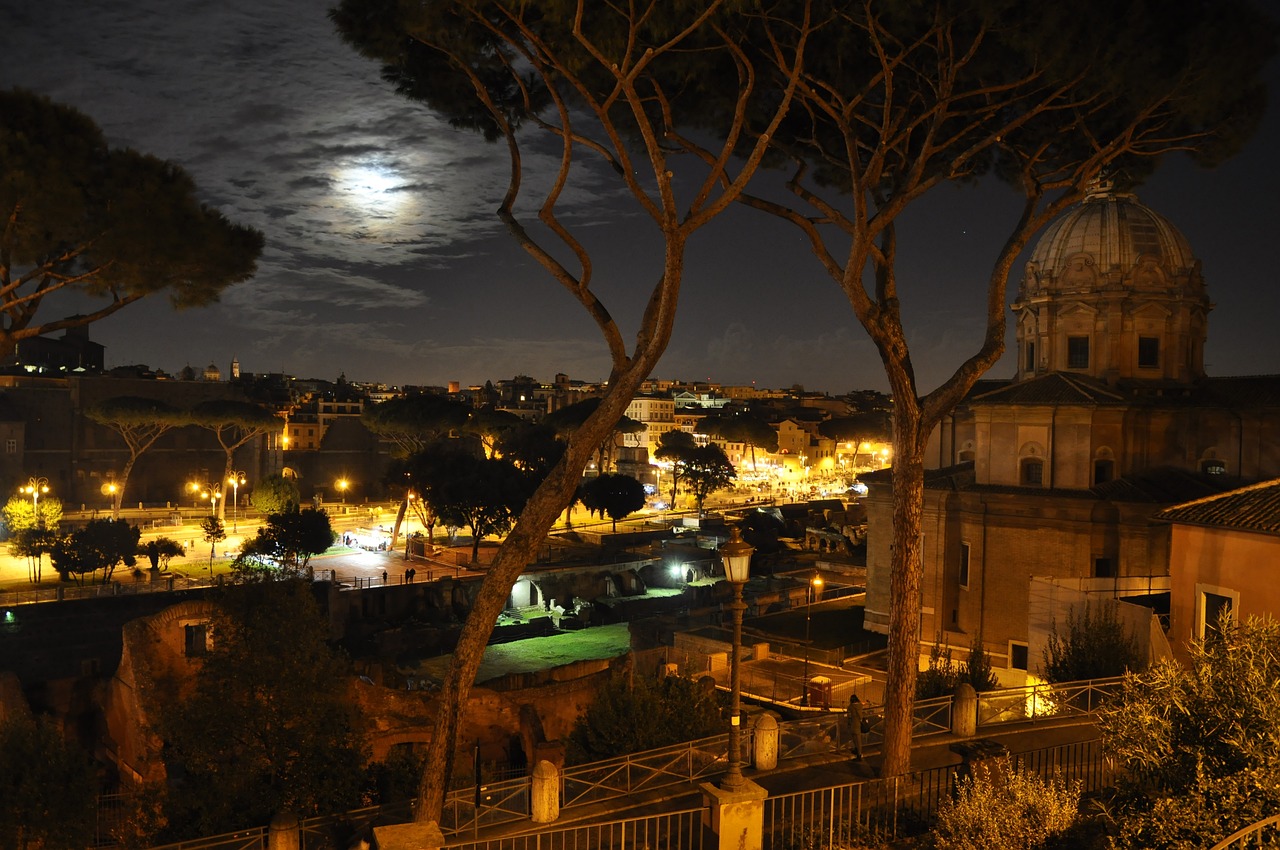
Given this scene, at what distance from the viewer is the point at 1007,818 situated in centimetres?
549

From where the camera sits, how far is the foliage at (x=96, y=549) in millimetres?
25562

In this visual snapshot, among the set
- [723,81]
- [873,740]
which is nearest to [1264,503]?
[873,740]

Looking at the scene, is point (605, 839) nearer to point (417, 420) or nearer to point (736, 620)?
point (736, 620)

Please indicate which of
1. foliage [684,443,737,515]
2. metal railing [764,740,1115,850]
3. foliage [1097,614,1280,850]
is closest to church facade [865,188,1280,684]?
metal railing [764,740,1115,850]

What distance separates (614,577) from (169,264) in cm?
2214

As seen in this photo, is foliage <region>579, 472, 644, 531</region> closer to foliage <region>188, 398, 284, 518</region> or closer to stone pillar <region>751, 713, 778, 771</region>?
foliage <region>188, 398, 284, 518</region>

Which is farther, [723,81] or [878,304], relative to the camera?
[723,81]

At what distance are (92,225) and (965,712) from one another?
11.1 m

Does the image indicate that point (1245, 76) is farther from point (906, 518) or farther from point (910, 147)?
point (906, 518)

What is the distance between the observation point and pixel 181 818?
911 centimetres

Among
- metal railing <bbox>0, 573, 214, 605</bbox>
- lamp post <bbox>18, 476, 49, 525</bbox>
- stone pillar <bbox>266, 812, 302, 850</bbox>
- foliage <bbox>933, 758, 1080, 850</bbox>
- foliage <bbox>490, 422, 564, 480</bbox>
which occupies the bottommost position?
metal railing <bbox>0, 573, 214, 605</bbox>

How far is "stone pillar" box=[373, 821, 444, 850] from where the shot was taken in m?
5.70

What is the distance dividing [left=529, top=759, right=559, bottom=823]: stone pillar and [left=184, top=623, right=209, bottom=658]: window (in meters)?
8.96

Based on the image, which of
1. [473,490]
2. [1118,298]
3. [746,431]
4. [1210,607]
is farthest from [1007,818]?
[746,431]
